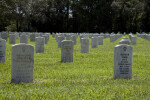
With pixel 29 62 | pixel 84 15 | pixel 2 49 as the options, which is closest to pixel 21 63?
pixel 29 62

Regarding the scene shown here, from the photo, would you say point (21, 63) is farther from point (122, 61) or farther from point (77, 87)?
point (122, 61)

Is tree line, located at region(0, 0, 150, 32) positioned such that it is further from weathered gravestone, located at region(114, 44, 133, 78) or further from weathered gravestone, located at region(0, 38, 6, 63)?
weathered gravestone, located at region(114, 44, 133, 78)

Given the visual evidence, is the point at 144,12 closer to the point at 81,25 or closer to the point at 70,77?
the point at 81,25

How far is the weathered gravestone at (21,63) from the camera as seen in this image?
32.0ft

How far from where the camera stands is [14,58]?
9.77m

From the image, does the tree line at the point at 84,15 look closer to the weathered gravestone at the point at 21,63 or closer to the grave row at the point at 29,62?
the grave row at the point at 29,62

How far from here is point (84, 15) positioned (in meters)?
76.1

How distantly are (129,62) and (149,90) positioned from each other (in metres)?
2.41

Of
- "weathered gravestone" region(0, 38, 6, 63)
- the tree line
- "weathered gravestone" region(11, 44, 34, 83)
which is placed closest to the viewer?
"weathered gravestone" region(11, 44, 34, 83)

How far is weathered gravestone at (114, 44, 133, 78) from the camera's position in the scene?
434 inches

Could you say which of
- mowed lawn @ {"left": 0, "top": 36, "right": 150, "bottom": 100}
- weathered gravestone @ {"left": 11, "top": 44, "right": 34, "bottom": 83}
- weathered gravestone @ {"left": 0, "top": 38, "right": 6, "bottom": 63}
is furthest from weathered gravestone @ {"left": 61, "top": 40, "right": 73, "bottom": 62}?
weathered gravestone @ {"left": 11, "top": 44, "right": 34, "bottom": 83}

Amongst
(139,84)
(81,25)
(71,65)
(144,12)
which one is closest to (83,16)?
(81,25)

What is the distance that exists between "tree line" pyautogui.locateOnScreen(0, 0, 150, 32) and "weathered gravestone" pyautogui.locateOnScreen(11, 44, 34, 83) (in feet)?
196

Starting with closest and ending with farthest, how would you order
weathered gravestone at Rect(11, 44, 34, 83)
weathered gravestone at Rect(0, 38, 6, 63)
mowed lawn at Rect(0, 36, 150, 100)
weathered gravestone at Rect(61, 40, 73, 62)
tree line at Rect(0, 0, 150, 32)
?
mowed lawn at Rect(0, 36, 150, 100)
weathered gravestone at Rect(11, 44, 34, 83)
weathered gravestone at Rect(0, 38, 6, 63)
weathered gravestone at Rect(61, 40, 73, 62)
tree line at Rect(0, 0, 150, 32)
